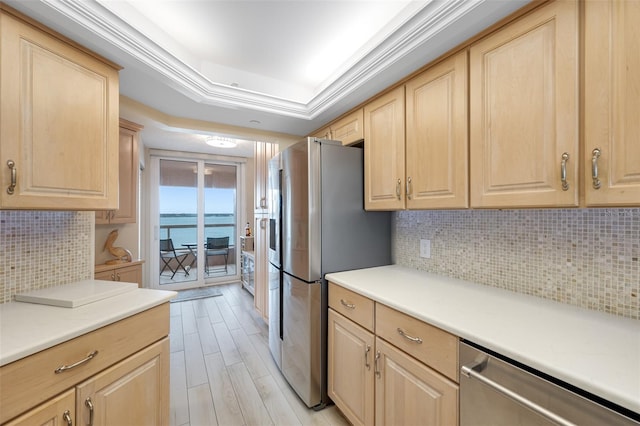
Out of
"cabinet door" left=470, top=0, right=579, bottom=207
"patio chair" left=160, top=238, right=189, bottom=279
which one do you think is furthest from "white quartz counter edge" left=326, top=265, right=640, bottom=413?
"patio chair" left=160, top=238, right=189, bottom=279

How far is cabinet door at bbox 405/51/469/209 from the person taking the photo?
1.36m

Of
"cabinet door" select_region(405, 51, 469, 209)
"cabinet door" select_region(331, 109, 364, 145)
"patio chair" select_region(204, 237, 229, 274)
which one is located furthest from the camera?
"patio chair" select_region(204, 237, 229, 274)

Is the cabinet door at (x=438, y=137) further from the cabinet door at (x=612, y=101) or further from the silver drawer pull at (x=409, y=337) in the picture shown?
the silver drawer pull at (x=409, y=337)

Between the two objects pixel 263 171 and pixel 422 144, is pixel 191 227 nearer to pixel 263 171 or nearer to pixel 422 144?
pixel 263 171

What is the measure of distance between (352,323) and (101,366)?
1231mm

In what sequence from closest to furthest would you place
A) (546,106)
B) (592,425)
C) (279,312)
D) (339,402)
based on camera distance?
(592,425) < (546,106) < (339,402) < (279,312)

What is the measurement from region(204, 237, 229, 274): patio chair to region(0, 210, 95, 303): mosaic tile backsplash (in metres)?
3.32

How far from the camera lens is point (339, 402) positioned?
1.69 metres

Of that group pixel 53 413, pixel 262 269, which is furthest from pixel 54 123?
pixel 262 269

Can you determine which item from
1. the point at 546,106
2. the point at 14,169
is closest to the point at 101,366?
the point at 14,169

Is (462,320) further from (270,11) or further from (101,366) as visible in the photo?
(270,11)

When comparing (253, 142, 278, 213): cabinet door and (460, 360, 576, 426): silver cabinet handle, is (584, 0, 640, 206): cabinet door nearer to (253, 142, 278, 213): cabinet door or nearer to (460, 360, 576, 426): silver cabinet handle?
(460, 360, 576, 426): silver cabinet handle

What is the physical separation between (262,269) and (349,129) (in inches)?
81.0

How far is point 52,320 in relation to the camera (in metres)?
1.08
